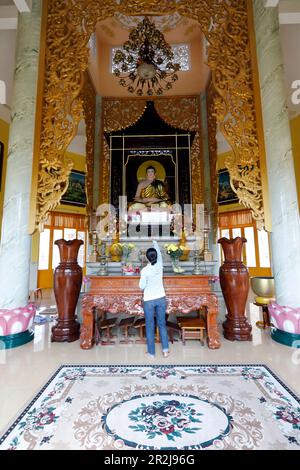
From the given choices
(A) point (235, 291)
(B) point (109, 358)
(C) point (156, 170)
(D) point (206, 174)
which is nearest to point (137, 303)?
(B) point (109, 358)

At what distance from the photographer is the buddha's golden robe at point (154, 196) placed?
6.17m

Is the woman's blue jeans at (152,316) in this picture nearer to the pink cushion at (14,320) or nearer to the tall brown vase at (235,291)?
the tall brown vase at (235,291)

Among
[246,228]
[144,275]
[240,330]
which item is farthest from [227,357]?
[246,228]

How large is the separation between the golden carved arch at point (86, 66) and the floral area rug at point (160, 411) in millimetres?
2015

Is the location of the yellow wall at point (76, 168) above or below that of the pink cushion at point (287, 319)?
above

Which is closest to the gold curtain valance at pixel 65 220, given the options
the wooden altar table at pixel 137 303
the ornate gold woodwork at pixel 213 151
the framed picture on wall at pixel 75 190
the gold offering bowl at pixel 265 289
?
the framed picture on wall at pixel 75 190

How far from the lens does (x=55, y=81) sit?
11.5ft

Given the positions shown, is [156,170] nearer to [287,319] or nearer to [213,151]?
[213,151]

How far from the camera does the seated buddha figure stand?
616cm

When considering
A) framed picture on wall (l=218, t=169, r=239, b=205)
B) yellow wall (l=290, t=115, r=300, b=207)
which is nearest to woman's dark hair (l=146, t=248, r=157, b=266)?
yellow wall (l=290, t=115, r=300, b=207)

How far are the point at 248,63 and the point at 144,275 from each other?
3.36 metres

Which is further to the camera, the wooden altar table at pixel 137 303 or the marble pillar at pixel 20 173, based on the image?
the marble pillar at pixel 20 173

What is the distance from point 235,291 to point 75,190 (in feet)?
26.0

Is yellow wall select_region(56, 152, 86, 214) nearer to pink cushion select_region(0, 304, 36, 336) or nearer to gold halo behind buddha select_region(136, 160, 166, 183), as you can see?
gold halo behind buddha select_region(136, 160, 166, 183)
